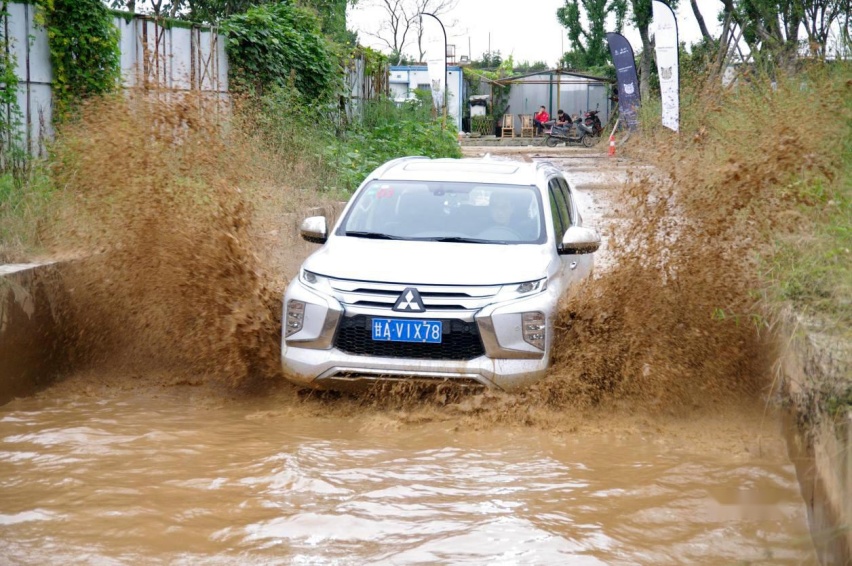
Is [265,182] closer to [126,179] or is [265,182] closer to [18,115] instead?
[18,115]

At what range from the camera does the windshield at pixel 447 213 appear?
7.13 metres

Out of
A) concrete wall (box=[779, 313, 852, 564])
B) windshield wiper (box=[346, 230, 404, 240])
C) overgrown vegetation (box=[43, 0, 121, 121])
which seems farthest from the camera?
overgrown vegetation (box=[43, 0, 121, 121])

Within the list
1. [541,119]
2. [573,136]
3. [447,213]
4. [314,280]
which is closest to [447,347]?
[314,280]

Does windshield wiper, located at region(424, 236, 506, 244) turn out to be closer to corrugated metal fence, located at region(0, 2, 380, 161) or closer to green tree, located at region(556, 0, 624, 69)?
corrugated metal fence, located at region(0, 2, 380, 161)

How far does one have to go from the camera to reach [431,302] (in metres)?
6.18

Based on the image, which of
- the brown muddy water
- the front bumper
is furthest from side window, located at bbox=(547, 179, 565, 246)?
the brown muddy water

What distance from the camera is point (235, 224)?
7.34m

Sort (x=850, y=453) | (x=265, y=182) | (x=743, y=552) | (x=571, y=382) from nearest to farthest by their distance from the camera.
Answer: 1. (x=850, y=453)
2. (x=743, y=552)
3. (x=571, y=382)
4. (x=265, y=182)

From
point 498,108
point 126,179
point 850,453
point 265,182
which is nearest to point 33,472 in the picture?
point 126,179

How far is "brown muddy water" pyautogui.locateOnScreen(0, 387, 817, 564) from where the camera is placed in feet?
14.0

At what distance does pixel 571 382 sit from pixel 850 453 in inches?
106

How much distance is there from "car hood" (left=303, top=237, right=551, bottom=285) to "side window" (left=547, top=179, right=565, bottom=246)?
1.46 ft

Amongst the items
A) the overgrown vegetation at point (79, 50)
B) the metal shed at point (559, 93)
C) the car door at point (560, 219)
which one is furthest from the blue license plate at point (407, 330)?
the metal shed at point (559, 93)

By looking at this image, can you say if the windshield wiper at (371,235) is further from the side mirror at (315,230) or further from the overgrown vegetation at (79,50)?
the overgrown vegetation at (79,50)
